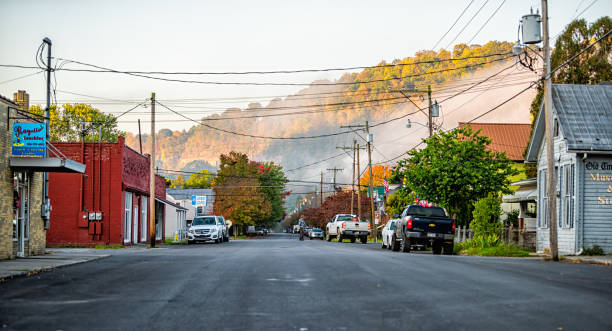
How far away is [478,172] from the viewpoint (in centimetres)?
3341

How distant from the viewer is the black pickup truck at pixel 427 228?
27.5 metres

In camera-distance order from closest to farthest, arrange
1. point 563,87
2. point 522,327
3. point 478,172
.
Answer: point 522,327, point 563,87, point 478,172

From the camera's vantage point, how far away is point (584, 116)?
A: 27156 millimetres

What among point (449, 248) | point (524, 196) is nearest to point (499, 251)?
point (449, 248)

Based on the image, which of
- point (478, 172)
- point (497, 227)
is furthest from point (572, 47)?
point (497, 227)

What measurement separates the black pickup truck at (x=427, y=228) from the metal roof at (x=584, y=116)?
589 cm

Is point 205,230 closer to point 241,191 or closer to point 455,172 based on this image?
point 455,172

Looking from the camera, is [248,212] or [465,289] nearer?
[465,289]

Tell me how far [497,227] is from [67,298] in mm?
23179

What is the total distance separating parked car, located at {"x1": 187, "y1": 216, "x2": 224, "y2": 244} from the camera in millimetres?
46375

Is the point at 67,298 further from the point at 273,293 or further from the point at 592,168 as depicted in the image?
the point at 592,168

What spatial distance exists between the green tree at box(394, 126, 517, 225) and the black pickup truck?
5.16 meters

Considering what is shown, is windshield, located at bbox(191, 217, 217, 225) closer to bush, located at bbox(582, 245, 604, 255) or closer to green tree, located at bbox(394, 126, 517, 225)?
green tree, located at bbox(394, 126, 517, 225)

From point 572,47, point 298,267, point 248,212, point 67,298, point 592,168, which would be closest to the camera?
point 67,298
